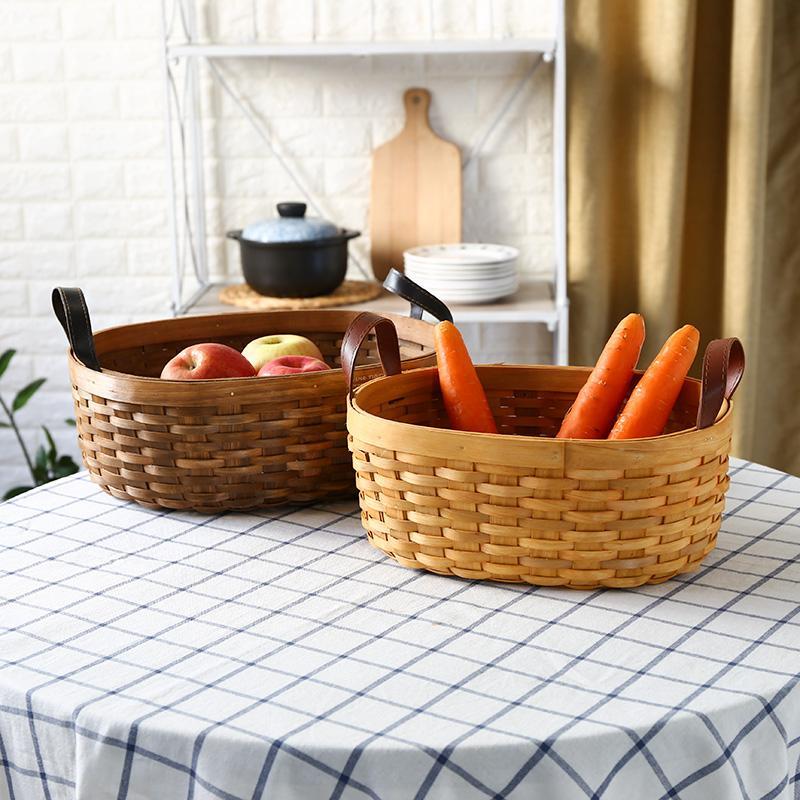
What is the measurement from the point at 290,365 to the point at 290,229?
1170 millimetres

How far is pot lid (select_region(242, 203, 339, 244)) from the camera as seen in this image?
240 centimetres

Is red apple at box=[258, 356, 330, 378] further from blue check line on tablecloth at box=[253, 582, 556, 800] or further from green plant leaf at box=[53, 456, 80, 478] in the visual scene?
green plant leaf at box=[53, 456, 80, 478]

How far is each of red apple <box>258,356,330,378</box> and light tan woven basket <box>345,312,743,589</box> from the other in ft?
0.69

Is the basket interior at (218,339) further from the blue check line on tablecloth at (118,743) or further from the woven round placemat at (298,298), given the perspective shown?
the woven round placemat at (298,298)

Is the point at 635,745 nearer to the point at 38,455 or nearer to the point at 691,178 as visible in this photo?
the point at 691,178

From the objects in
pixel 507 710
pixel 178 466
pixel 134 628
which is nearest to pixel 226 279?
pixel 178 466

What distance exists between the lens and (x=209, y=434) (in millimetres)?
Answer: 1182

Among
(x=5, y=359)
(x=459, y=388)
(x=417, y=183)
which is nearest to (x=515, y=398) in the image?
(x=459, y=388)

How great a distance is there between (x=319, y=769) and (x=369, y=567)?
1.06 ft

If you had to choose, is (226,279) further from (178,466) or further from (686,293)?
(178,466)

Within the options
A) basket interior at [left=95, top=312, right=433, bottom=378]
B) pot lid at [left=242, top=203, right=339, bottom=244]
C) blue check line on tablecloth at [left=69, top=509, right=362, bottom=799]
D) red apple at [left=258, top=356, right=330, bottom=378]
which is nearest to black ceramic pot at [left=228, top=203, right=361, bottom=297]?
pot lid at [left=242, top=203, right=339, bottom=244]

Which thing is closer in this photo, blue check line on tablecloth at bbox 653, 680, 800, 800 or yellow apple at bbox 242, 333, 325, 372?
blue check line on tablecloth at bbox 653, 680, 800, 800

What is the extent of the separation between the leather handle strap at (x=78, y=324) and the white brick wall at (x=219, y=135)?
1.60m

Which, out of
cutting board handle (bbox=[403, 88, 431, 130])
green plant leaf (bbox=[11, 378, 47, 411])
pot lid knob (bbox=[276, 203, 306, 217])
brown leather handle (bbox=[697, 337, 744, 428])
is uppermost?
cutting board handle (bbox=[403, 88, 431, 130])
